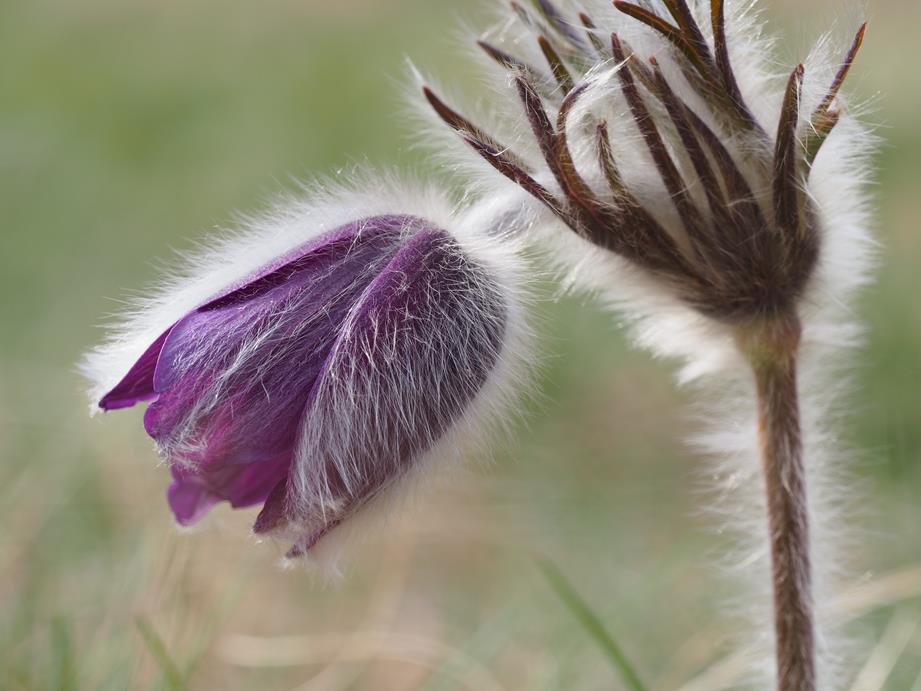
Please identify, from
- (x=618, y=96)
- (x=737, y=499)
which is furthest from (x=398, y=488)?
(x=737, y=499)

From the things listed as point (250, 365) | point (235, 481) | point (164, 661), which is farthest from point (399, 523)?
point (250, 365)

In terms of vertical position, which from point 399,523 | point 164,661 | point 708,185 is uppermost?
point 708,185

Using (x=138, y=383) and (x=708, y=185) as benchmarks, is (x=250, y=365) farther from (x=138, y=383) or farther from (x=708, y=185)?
(x=708, y=185)

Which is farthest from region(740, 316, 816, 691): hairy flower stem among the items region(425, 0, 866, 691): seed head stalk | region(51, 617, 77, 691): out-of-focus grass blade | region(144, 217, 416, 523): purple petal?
region(51, 617, 77, 691): out-of-focus grass blade

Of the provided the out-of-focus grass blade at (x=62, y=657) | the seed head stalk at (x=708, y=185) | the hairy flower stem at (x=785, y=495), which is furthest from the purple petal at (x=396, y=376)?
the out-of-focus grass blade at (x=62, y=657)

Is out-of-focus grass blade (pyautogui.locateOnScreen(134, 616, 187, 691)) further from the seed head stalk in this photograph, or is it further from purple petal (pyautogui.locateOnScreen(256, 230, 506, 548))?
the seed head stalk
